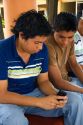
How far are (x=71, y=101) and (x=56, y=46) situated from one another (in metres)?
0.53

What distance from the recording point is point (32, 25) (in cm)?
158

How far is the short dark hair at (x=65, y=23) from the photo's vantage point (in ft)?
6.24

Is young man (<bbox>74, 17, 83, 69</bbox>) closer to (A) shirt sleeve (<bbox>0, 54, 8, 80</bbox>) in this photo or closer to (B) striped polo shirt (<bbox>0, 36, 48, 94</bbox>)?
(B) striped polo shirt (<bbox>0, 36, 48, 94</bbox>)

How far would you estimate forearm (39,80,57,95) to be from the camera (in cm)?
183

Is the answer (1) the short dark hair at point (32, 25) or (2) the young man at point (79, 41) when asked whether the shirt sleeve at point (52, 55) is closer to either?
(1) the short dark hair at point (32, 25)

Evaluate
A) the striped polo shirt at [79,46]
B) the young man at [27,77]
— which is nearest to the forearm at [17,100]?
the young man at [27,77]

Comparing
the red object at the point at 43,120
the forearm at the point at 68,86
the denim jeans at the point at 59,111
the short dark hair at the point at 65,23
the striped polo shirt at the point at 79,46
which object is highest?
the short dark hair at the point at 65,23

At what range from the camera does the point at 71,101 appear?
1726mm

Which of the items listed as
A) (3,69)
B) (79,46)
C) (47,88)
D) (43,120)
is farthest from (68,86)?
(79,46)

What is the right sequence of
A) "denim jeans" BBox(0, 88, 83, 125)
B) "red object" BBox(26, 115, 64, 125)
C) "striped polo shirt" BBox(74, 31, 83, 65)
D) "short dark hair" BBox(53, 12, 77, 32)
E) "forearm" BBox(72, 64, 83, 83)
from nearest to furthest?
"denim jeans" BBox(0, 88, 83, 125) → "red object" BBox(26, 115, 64, 125) → "short dark hair" BBox(53, 12, 77, 32) → "forearm" BBox(72, 64, 83, 83) → "striped polo shirt" BBox(74, 31, 83, 65)

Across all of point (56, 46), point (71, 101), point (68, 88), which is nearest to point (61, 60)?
point (56, 46)

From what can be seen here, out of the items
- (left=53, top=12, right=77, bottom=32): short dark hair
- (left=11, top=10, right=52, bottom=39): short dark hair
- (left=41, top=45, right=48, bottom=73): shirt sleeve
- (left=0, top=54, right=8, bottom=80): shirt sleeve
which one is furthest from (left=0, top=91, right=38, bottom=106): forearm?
(left=53, top=12, right=77, bottom=32): short dark hair

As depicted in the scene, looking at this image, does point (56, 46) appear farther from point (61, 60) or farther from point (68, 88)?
point (68, 88)

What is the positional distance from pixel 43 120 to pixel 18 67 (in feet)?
1.39
